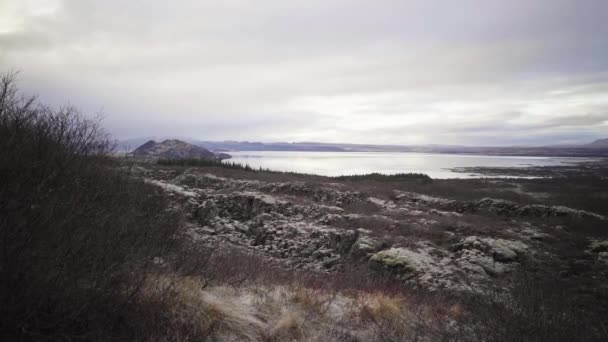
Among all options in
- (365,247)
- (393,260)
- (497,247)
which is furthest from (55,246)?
(497,247)

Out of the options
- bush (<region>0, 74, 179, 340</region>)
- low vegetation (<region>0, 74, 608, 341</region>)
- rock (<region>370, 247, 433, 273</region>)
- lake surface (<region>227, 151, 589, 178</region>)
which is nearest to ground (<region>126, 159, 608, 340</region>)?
rock (<region>370, 247, 433, 273</region>)

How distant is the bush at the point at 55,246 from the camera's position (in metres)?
2.21

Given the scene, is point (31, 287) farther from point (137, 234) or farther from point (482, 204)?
point (482, 204)

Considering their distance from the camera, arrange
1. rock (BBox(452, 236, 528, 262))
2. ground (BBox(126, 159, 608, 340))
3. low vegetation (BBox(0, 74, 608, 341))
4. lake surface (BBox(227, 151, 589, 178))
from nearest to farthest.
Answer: low vegetation (BBox(0, 74, 608, 341))
ground (BBox(126, 159, 608, 340))
rock (BBox(452, 236, 528, 262))
lake surface (BBox(227, 151, 589, 178))

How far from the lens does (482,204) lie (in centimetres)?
2053

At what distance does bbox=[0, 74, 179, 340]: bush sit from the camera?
7.26 feet

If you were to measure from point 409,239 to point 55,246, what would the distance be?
10497 millimetres

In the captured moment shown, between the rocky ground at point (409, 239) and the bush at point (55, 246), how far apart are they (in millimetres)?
4991

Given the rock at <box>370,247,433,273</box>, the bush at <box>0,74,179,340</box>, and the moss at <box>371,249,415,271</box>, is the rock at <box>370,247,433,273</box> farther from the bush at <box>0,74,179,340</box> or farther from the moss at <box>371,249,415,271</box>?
the bush at <box>0,74,179,340</box>

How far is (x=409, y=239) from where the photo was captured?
10.9 metres

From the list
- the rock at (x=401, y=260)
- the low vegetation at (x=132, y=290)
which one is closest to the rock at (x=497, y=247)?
the rock at (x=401, y=260)

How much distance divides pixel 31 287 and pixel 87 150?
362 cm

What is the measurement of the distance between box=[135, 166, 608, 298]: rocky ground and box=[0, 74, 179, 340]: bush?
196 inches

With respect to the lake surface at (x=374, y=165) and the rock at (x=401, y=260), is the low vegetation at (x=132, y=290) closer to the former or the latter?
the rock at (x=401, y=260)
